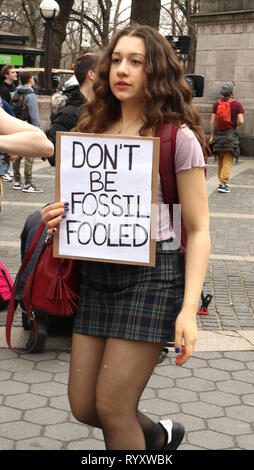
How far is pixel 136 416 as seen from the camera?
7.83ft

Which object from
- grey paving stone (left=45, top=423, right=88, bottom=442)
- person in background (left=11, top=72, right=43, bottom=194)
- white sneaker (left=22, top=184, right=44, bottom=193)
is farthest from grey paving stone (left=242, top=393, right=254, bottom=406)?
white sneaker (left=22, top=184, right=44, bottom=193)

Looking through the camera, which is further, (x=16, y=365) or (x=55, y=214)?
(x=16, y=365)

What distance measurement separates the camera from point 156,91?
7.84 ft

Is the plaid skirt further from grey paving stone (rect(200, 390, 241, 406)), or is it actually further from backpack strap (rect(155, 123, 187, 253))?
grey paving stone (rect(200, 390, 241, 406))

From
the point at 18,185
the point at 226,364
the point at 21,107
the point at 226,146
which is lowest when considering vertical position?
the point at 18,185

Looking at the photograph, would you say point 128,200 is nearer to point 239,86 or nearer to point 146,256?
point 146,256

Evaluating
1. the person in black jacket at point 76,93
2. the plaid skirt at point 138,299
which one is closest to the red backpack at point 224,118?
the person in black jacket at point 76,93

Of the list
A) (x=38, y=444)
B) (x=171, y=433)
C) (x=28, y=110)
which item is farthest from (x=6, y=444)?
(x=28, y=110)

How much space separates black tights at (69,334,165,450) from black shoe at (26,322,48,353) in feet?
6.07

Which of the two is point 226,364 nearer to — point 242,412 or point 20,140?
point 242,412

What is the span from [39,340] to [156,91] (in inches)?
91.7

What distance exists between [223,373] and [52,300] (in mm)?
1838

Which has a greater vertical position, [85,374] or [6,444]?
[85,374]

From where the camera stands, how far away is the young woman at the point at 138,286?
2328 millimetres
